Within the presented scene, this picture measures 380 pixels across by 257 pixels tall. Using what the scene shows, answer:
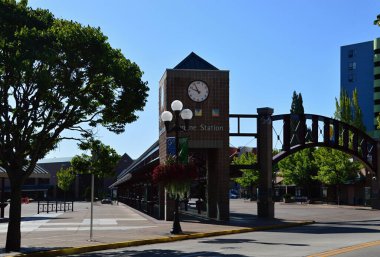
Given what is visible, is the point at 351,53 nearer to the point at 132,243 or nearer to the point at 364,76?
the point at 364,76

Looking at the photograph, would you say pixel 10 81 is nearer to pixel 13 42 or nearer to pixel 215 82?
pixel 13 42

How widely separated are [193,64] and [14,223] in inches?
716

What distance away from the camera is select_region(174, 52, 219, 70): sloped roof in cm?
3222

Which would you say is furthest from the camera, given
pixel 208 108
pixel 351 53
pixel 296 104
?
pixel 351 53

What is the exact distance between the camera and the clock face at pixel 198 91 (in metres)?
31.5

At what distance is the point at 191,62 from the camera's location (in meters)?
32.6

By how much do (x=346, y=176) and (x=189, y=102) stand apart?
35570 millimetres

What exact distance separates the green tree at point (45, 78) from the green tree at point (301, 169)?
56567 mm

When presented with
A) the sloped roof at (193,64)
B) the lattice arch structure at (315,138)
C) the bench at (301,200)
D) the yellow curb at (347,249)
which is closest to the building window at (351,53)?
the bench at (301,200)

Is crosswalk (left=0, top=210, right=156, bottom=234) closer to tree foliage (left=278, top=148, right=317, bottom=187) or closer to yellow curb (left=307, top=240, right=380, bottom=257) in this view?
yellow curb (left=307, top=240, right=380, bottom=257)

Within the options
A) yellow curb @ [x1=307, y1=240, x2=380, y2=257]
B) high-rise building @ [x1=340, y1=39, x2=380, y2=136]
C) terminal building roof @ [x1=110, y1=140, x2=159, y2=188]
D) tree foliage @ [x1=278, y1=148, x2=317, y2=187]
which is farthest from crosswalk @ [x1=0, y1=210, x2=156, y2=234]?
high-rise building @ [x1=340, y1=39, x2=380, y2=136]

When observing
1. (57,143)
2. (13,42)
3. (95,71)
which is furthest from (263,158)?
(13,42)

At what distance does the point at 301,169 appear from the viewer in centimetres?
7238

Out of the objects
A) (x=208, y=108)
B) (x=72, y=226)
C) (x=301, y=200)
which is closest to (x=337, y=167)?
(x=301, y=200)
